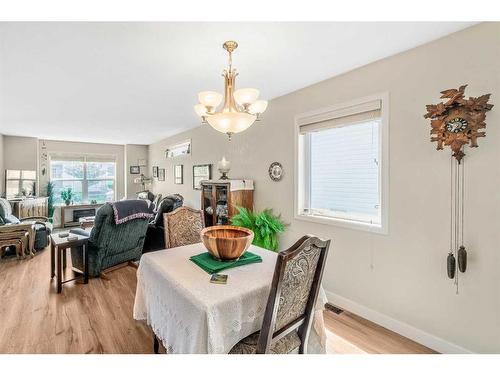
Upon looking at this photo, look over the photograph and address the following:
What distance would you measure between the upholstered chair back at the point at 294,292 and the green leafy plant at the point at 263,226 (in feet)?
5.10

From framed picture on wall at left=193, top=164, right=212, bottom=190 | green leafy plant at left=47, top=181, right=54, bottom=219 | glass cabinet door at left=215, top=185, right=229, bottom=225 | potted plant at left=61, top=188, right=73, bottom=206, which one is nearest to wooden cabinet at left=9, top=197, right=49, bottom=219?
green leafy plant at left=47, top=181, right=54, bottom=219

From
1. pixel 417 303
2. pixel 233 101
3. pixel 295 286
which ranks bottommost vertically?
pixel 417 303

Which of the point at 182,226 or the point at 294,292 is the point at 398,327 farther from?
the point at 182,226

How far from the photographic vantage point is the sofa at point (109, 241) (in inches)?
117

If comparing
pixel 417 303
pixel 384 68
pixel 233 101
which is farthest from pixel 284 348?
pixel 384 68

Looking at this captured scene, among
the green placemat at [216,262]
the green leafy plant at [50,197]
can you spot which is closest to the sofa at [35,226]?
the green leafy plant at [50,197]

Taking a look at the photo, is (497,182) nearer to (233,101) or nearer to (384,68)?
(384,68)

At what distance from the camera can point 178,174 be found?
5.78 m

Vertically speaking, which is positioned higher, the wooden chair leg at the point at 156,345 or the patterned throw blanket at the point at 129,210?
the patterned throw blanket at the point at 129,210

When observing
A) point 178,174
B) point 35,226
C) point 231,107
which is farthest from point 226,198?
point 35,226

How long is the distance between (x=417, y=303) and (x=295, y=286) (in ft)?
4.71

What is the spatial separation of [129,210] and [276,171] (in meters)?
1.97

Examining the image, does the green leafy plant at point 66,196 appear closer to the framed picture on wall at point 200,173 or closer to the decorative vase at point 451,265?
the framed picture on wall at point 200,173

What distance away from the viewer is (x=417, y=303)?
196 cm
